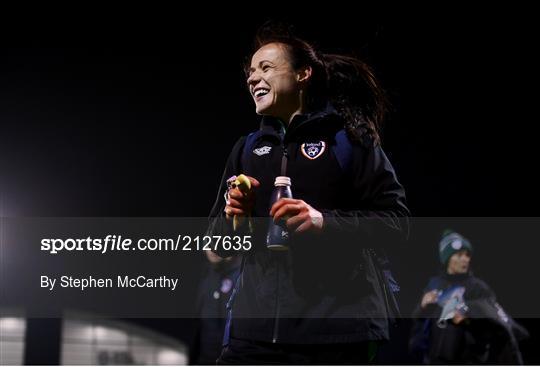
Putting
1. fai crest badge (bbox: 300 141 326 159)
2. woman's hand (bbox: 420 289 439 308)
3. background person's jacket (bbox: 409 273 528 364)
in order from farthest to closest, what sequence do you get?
woman's hand (bbox: 420 289 439 308), background person's jacket (bbox: 409 273 528 364), fai crest badge (bbox: 300 141 326 159)

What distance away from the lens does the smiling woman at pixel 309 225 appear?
2.31 metres

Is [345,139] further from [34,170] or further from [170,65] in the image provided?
[34,170]

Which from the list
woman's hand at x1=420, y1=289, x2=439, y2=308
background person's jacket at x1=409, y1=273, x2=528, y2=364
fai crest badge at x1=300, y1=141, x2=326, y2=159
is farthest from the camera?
woman's hand at x1=420, y1=289, x2=439, y2=308

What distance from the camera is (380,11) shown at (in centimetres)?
381

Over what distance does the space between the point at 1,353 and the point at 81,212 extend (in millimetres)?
806

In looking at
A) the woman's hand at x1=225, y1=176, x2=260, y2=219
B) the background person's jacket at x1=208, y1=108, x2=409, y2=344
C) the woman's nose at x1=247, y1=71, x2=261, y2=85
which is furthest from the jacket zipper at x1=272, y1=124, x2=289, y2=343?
the woman's nose at x1=247, y1=71, x2=261, y2=85

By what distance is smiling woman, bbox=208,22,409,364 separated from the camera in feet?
7.59

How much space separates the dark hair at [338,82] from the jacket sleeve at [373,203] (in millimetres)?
196

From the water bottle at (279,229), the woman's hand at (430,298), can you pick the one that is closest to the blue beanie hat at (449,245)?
the woman's hand at (430,298)

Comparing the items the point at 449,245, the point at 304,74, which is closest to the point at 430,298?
the point at 449,245

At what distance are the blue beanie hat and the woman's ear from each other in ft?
4.19

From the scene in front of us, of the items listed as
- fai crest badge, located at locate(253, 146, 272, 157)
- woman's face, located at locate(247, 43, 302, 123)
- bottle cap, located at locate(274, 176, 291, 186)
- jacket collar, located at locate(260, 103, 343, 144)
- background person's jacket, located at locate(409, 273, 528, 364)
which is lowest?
background person's jacket, located at locate(409, 273, 528, 364)

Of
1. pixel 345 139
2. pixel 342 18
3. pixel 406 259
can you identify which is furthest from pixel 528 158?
pixel 345 139

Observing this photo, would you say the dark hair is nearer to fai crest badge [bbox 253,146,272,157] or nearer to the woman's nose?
the woman's nose
